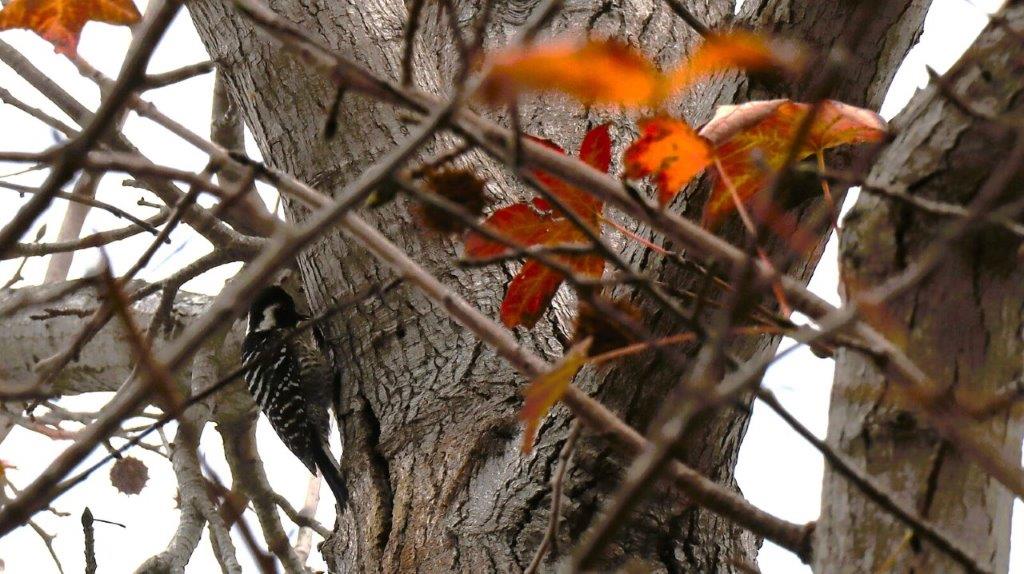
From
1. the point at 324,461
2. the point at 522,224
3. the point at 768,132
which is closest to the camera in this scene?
the point at 768,132

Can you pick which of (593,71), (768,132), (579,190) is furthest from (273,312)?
(593,71)

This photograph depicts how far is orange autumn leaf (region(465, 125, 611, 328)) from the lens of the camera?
1.56m

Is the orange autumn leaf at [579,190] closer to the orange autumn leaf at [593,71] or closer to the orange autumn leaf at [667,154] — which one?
the orange autumn leaf at [667,154]

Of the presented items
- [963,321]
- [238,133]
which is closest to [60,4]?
[963,321]

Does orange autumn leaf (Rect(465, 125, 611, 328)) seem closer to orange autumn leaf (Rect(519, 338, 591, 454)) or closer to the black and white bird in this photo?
orange autumn leaf (Rect(519, 338, 591, 454))

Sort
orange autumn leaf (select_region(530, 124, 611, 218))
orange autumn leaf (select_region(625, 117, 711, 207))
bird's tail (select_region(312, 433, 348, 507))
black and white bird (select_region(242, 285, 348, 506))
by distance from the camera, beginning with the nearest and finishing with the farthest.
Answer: orange autumn leaf (select_region(625, 117, 711, 207)), orange autumn leaf (select_region(530, 124, 611, 218)), bird's tail (select_region(312, 433, 348, 507)), black and white bird (select_region(242, 285, 348, 506))

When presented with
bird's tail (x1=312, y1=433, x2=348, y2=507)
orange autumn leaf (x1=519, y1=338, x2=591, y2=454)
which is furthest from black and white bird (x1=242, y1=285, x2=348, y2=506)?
orange autumn leaf (x1=519, y1=338, x2=591, y2=454)

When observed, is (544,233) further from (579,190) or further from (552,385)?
(552,385)

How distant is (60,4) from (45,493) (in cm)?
91

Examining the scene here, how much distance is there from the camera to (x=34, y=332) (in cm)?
373

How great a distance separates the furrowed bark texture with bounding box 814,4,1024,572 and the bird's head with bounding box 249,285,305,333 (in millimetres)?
4317

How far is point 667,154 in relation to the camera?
1.34 metres

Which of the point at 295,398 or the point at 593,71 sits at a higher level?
the point at 295,398

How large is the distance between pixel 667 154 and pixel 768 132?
224 mm
